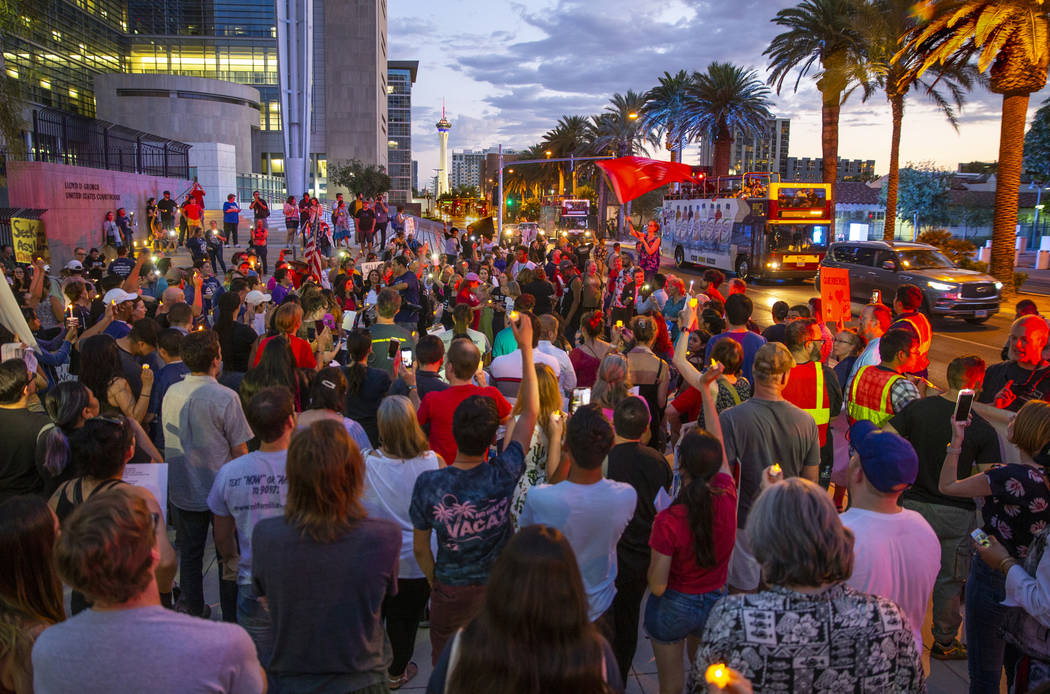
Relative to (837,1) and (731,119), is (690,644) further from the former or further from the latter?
(731,119)

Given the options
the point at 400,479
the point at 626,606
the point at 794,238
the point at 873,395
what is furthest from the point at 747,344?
the point at 794,238

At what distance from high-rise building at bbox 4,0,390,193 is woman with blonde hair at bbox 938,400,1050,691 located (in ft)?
82.8

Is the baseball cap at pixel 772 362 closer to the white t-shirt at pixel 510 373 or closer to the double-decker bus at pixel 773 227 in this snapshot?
the white t-shirt at pixel 510 373

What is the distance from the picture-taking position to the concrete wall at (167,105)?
57781 millimetres

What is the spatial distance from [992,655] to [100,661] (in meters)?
4.12

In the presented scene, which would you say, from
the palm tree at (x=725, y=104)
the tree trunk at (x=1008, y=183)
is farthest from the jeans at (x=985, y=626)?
the palm tree at (x=725, y=104)

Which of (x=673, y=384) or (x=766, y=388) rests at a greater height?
(x=766, y=388)

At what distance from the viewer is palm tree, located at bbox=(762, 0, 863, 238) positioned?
32750 mm

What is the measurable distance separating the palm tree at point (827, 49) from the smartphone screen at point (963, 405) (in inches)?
1254

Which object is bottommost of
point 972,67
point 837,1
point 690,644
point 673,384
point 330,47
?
point 690,644

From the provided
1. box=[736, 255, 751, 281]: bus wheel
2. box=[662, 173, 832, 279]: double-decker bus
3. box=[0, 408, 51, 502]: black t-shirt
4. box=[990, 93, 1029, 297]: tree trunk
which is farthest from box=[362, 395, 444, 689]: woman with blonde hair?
box=[736, 255, 751, 281]: bus wheel

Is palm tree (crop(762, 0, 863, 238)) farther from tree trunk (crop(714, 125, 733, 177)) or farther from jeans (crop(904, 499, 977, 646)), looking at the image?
jeans (crop(904, 499, 977, 646))

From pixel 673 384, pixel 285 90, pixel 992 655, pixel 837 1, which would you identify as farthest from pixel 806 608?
pixel 285 90

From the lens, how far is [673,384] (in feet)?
26.5
